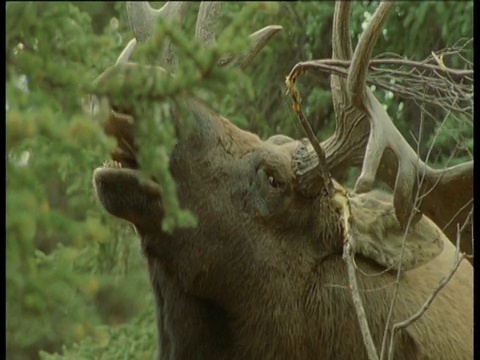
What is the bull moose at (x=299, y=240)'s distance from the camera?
4805 millimetres

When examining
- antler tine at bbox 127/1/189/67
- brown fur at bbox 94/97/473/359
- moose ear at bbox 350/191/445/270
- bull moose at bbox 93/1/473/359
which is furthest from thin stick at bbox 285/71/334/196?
antler tine at bbox 127/1/189/67

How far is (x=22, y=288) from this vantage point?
8.47 ft

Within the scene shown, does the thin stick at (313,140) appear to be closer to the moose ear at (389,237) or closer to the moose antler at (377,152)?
the moose antler at (377,152)

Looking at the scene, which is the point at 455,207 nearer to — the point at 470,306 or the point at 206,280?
the point at 470,306

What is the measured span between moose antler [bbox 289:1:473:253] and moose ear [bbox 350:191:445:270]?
0.12 meters

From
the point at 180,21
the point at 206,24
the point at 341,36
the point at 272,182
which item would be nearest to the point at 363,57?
the point at 341,36

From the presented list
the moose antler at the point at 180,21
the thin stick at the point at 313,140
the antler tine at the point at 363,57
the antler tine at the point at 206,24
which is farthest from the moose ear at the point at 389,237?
the antler tine at the point at 206,24

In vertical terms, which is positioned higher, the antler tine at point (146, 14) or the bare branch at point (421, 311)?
the antler tine at point (146, 14)

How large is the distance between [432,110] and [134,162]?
3.02 meters

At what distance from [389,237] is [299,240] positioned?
46 cm

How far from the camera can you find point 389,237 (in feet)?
17.2

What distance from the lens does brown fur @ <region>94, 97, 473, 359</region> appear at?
4.81 metres

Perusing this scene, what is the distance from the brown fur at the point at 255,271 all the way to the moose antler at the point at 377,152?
0.93ft

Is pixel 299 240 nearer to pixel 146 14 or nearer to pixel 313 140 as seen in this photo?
pixel 313 140
